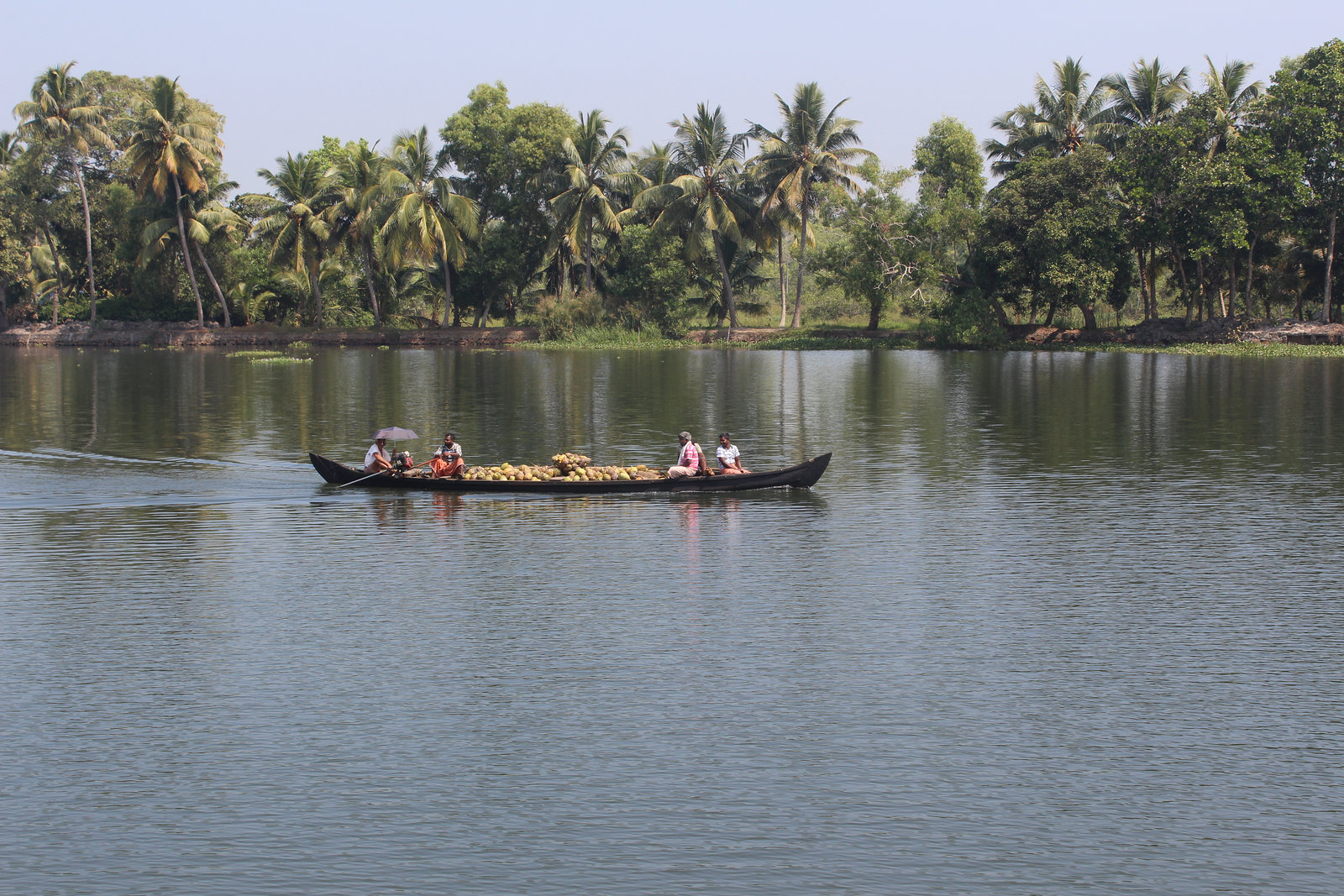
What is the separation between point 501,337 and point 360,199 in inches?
619

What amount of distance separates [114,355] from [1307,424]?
7658 centimetres

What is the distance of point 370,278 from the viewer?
96688mm

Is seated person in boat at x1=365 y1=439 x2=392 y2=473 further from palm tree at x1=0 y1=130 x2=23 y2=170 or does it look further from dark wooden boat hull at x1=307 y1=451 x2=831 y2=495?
palm tree at x1=0 y1=130 x2=23 y2=170

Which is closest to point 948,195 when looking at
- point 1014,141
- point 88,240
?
point 1014,141

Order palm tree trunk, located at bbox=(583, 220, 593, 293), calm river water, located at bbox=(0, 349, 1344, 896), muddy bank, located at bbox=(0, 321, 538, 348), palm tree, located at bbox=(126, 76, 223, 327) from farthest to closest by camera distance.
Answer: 1. muddy bank, located at bbox=(0, 321, 538, 348)
2. palm tree trunk, located at bbox=(583, 220, 593, 293)
3. palm tree, located at bbox=(126, 76, 223, 327)
4. calm river water, located at bbox=(0, 349, 1344, 896)

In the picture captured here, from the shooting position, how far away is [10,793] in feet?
36.3

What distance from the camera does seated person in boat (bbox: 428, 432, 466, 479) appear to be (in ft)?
90.3

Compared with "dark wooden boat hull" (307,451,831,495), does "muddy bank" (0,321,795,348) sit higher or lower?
higher

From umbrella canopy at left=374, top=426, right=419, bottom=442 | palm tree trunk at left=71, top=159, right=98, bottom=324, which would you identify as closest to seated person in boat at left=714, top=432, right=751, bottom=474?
umbrella canopy at left=374, top=426, right=419, bottom=442

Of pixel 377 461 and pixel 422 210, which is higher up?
pixel 422 210

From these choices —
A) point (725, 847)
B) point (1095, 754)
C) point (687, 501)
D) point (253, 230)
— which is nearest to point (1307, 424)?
point (687, 501)

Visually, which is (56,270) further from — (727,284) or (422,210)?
(727,284)

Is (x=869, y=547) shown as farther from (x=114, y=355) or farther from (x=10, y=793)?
(x=114, y=355)

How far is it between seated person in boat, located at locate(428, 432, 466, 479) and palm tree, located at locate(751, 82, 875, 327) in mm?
62260
